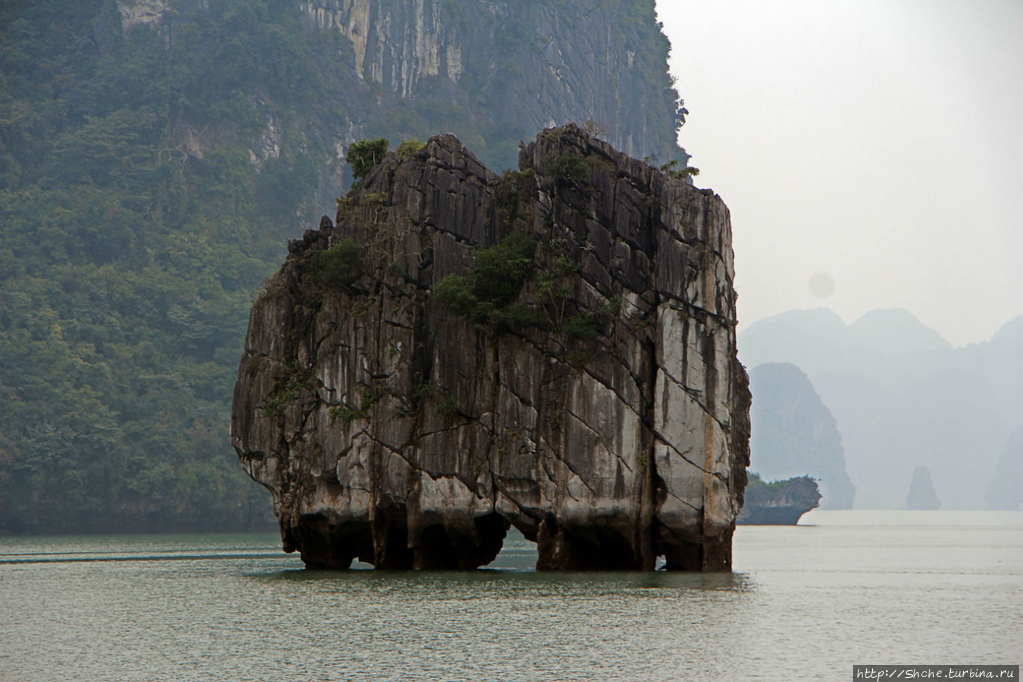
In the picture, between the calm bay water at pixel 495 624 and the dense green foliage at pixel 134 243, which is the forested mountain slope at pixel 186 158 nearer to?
the dense green foliage at pixel 134 243

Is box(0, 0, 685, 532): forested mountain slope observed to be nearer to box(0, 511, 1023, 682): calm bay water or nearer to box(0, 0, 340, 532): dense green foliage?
box(0, 0, 340, 532): dense green foliage

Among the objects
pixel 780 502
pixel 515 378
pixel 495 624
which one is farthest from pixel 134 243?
pixel 495 624

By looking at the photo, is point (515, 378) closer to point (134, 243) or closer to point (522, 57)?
point (134, 243)

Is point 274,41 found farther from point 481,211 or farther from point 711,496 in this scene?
point 711,496

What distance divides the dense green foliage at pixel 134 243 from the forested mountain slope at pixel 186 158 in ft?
0.64

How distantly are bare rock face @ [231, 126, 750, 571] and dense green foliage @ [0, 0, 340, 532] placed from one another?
48180 millimetres

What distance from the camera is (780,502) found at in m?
129

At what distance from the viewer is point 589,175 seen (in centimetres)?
3838

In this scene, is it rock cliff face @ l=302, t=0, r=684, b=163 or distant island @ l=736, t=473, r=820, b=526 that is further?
rock cliff face @ l=302, t=0, r=684, b=163

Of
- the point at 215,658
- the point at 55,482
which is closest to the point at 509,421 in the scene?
the point at 215,658

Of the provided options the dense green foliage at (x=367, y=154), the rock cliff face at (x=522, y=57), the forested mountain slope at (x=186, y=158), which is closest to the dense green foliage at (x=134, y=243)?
the forested mountain slope at (x=186, y=158)

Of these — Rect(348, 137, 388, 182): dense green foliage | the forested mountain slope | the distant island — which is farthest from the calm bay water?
the distant island

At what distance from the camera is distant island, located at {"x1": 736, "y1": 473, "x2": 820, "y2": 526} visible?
12744 centimetres

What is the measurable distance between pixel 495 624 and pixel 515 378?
1284 centimetres
